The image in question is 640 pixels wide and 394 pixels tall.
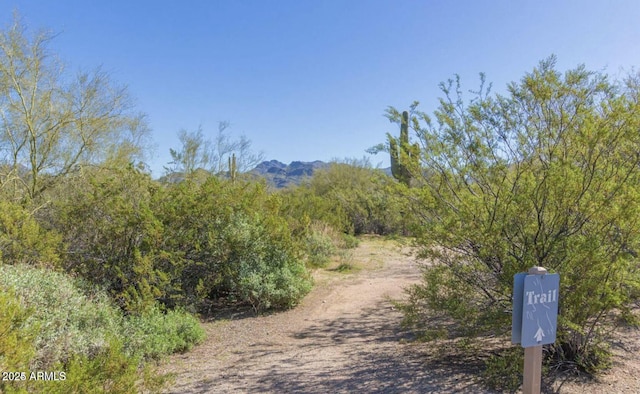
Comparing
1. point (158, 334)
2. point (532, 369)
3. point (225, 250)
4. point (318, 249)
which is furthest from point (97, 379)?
point (318, 249)

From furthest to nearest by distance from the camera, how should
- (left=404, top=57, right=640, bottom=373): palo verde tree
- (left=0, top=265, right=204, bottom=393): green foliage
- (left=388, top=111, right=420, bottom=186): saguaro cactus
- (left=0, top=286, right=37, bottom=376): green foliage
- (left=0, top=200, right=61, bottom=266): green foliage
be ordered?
(left=0, top=200, right=61, bottom=266): green foliage
(left=388, top=111, right=420, bottom=186): saguaro cactus
(left=404, top=57, right=640, bottom=373): palo verde tree
(left=0, top=265, right=204, bottom=393): green foliage
(left=0, top=286, right=37, bottom=376): green foliage

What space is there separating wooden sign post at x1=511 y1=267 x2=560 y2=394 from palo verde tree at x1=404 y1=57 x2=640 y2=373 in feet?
3.12

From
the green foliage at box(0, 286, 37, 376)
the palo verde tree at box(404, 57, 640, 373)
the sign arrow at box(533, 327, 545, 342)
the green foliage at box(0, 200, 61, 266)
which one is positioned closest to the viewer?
the green foliage at box(0, 286, 37, 376)

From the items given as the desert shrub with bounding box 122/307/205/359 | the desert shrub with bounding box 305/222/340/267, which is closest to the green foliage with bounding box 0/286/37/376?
the desert shrub with bounding box 122/307/205/359

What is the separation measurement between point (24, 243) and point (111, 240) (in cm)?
106

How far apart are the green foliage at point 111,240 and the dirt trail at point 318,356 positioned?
141cm

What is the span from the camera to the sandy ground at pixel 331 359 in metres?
3.93

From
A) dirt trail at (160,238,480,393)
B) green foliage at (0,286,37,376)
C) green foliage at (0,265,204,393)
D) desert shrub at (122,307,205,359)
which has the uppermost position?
green foliage at (0,286,37,376)

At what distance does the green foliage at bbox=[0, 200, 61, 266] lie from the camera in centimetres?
530

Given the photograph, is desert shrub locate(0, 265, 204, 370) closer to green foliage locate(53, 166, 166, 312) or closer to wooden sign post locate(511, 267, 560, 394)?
green foliage locate(53, 166, 166, 312)

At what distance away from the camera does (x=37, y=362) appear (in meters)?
3.40

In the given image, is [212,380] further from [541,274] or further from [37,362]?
[541,274]

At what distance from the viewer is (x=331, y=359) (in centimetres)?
479

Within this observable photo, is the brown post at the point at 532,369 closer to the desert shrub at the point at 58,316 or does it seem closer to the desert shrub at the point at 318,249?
the desert shrub at the point at 58,316
